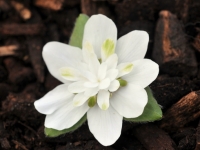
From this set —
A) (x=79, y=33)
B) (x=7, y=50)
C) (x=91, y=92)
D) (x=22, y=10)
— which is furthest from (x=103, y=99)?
(x=22, y=10)

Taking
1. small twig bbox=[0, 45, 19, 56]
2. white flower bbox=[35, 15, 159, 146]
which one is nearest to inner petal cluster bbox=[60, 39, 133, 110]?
white flower bbox=[35, 15, 159, 146]

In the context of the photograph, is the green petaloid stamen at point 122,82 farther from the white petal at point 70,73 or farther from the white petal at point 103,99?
the white petal at point 70,73

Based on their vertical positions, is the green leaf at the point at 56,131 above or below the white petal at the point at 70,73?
below

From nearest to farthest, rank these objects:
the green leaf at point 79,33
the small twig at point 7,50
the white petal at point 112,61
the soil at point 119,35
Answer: the white petal at point 112,61 → the soil at point 119,35 → the green leaf at point 79,33 → the small twig at point 7,50

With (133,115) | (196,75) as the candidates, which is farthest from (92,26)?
(196,75)

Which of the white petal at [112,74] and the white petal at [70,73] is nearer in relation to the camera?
the white petal at [112,74]

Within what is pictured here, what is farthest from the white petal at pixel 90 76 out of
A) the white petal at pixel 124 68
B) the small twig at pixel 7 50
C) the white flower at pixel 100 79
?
the small twig at pixel 7 50

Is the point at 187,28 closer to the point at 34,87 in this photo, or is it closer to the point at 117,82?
the point at 117,82
